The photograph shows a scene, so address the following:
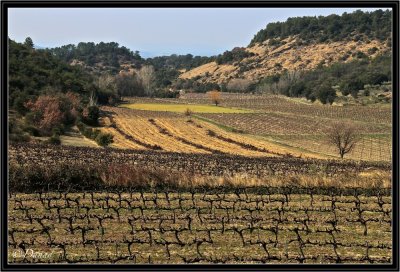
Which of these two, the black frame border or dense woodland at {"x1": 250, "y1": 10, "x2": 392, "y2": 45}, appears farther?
dense woodland at {"x1": 250, "y1": 10, "x2": 392, "y2": 45}

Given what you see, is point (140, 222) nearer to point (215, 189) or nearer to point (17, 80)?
point (215, 189)

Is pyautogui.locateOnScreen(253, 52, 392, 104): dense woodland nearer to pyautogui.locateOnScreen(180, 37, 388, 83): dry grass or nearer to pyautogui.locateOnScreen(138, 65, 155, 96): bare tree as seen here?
pyautogui.locateOnScreen(180, 37, 388, 83): dry grass

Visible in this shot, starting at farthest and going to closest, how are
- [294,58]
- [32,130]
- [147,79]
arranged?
[294,58], [147,79], [32,130]

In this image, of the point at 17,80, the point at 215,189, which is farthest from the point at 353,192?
the point at 17,80

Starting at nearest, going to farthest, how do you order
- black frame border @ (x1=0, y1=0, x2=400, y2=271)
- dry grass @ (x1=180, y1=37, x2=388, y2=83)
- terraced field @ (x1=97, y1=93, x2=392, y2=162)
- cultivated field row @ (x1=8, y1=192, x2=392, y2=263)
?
black frame border @ (x1=0, y1=0, x2=400, y2=271)
cultivated field row @ (x1=8, y1=192, x2=392, y2=263)
terraced field @ (x1=97, y1=93, x2=392, y2=162)
dry grass @ (x1=180, y1=37, x2=388, y2=83)

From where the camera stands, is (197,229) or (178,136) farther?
(178,136)

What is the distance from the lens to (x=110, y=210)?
14945 mm

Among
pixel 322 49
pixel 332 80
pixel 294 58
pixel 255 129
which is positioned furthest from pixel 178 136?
pixel 322 49

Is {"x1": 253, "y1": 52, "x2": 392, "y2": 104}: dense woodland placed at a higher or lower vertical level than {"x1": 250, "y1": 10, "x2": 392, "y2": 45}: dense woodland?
lower

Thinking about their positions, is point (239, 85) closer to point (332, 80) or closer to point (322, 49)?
point (332, 80)

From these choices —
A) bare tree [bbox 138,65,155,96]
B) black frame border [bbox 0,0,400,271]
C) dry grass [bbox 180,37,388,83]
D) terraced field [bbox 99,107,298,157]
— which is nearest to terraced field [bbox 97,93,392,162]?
terraced field [bbox 99,107,298,157]

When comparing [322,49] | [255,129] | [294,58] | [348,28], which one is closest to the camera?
[255,129]
